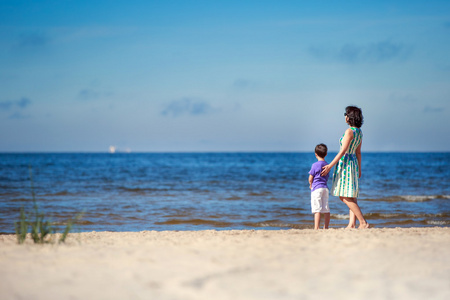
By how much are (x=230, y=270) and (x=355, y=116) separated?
11.7ft

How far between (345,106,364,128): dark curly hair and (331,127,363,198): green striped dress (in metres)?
0.08

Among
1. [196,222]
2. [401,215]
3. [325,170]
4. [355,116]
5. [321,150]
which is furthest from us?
[401,215]

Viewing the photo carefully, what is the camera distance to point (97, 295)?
3.09 m

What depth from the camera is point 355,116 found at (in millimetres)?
6297

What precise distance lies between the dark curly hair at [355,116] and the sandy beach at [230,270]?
75.7 inches

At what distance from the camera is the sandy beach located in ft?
10.4

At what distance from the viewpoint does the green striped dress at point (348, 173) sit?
A: 20.7 ft

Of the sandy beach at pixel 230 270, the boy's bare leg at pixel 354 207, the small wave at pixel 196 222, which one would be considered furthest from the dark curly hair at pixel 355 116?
the small wave at pixel 196 222

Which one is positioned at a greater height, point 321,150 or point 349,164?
point 321,150

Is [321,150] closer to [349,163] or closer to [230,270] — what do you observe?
[349,163]

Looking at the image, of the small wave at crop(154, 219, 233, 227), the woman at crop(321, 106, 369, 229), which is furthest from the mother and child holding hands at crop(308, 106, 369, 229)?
the small wave at crop(154, 219, 233, 227)

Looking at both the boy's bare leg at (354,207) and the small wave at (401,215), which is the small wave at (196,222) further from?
the small wave at (401,215)

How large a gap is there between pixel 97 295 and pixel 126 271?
0.57m

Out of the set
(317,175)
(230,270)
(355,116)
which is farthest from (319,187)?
(230,270)
